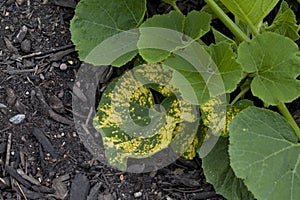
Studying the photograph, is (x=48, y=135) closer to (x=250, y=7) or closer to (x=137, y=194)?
(x=137, y=194)

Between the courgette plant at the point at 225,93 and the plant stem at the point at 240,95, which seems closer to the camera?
the courgette plant at the point at 225,93

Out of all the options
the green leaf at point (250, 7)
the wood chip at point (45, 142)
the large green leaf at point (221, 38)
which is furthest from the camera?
the wood chip at point (45, 142)

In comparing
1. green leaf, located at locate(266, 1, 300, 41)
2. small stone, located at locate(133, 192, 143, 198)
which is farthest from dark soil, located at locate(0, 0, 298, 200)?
green leaf, located at locate(266, 1, 300, 41)

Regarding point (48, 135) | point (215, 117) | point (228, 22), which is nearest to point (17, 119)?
point (48, 135)

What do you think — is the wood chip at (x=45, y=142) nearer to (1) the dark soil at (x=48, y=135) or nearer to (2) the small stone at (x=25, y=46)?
(1) the dark soil at (x=48, y=135)

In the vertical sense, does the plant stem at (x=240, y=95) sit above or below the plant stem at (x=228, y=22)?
below

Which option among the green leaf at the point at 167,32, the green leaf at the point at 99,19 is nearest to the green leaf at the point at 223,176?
the green leaf at the point at 167,32

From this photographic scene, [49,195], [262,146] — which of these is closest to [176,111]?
[262,146]
